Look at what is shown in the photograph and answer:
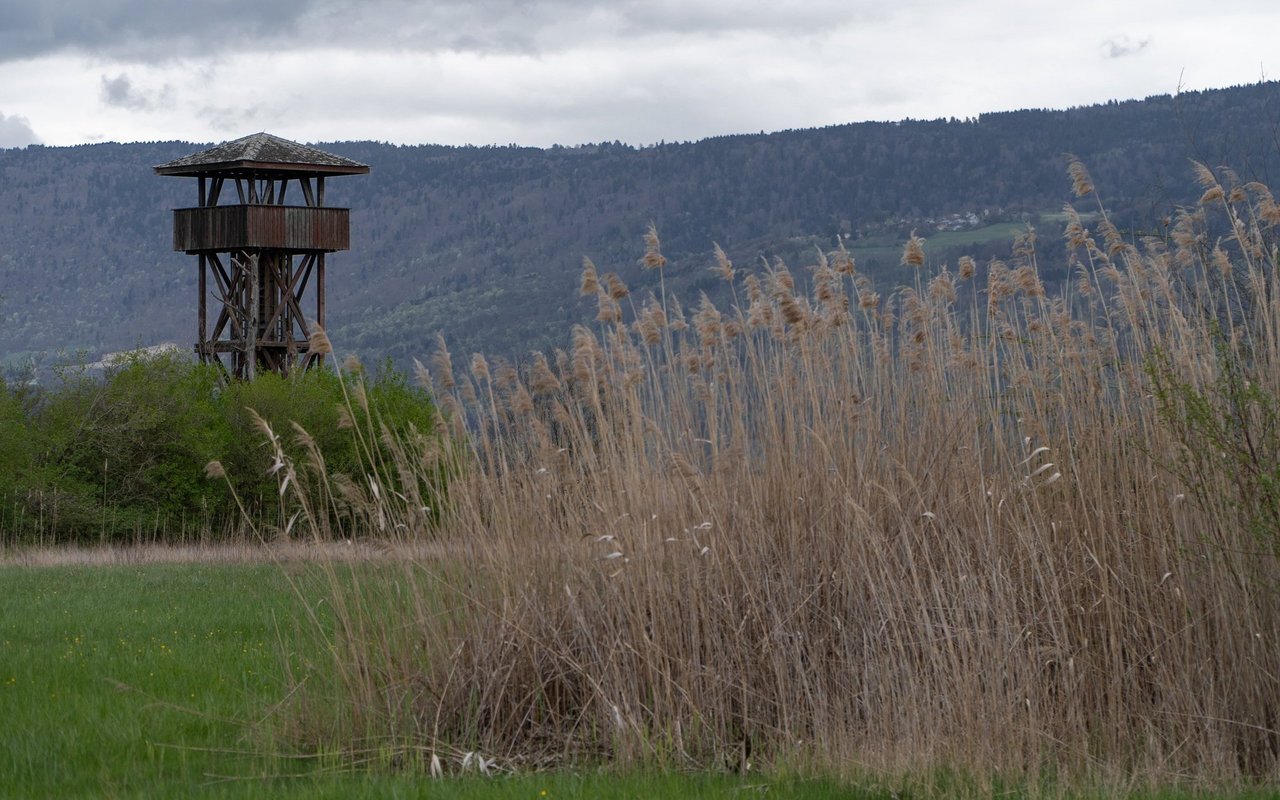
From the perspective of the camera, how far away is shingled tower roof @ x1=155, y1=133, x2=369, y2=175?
37.6 m

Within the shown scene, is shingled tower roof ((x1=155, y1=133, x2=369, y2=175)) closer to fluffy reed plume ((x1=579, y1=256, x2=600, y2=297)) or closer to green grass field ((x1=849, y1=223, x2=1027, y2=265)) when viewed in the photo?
fluffy reed plume ((x1=579, y1=256, x2=600, y2=297))

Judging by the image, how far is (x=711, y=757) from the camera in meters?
6.49

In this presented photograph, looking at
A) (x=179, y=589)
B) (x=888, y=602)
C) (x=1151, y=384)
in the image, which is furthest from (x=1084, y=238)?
(x=179, y=589)

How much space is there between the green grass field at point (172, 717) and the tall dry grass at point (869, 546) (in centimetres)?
42

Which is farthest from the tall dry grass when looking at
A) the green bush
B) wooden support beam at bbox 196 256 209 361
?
wooden support beam at bbox 196 256 209 361

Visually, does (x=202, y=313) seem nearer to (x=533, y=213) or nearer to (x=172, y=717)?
(x=172, y=717)

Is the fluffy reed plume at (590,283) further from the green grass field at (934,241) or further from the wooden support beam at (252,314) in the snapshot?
the green grass field at (934,241)

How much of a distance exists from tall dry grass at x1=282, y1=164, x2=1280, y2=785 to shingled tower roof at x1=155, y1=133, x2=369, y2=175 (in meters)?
31.1

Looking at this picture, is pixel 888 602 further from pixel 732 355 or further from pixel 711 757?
pixel 732 355

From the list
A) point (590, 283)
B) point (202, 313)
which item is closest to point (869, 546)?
point (590, 283)

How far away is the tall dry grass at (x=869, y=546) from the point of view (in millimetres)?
6484

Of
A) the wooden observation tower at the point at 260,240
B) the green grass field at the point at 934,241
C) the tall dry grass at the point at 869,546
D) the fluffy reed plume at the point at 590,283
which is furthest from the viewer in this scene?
the green grass field at the point at 934,241

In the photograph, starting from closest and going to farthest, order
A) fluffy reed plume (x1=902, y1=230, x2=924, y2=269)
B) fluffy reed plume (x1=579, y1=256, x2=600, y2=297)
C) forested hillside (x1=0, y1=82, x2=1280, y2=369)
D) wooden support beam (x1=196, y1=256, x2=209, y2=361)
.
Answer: fluffy reed plume (x1=579, y1=256, x2=600, y2=297) < fluffy reed plume (x1=902, y1=230, x2=924, y2=269) < wooden support beam (x1=196, y1=256, x2=209, y2=361) < forested hillside (x1=0, y1=82, x2=1280, y2=369)

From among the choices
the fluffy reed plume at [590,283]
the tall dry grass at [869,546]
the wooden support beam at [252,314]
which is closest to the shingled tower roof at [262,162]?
the wooden support beam at [252,314]
